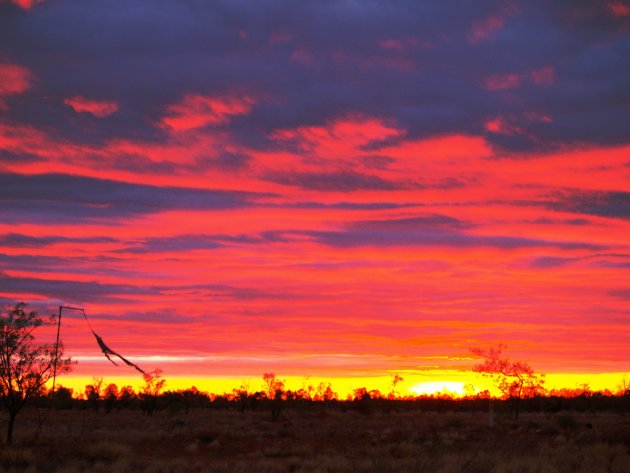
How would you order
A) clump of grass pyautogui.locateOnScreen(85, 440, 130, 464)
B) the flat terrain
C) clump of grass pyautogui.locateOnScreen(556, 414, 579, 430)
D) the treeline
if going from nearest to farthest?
the flat terrain < clump of grass pyautogui.locateOnScreen(85, 440, 130, 464) < clump of grass pyautogui.locateOnScreen(556, 414, 579, 430) < the treeline

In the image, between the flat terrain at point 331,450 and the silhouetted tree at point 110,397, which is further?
the silhouetted tree at point 110,397

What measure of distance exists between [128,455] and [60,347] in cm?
705

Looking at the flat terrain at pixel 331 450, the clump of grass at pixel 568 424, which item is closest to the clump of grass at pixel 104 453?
the flat terrain at pixel 331 450

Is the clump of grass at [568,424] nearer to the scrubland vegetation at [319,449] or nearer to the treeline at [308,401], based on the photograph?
the scrubland vegetation at [319,449]

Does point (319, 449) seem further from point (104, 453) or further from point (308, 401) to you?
point (308, 401)

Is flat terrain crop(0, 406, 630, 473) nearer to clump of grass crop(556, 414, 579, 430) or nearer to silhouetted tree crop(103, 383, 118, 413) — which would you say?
clump of grass crop(556, 414, 579, 430)

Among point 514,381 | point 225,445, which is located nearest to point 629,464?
point 225,445

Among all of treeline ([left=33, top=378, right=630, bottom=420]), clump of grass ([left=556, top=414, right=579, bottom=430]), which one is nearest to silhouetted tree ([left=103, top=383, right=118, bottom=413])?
treeline ([left=33, top=378, right=630, bottom=420])

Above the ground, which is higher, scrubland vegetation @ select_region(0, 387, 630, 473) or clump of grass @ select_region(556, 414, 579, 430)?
clump of grass @ select_region(556, 414, 579, 430)

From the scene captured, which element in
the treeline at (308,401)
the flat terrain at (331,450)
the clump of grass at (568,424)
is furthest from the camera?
the treeline at (308,401)

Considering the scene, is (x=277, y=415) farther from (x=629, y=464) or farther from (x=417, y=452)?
(x=629, y=464)

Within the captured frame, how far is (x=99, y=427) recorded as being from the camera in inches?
2271

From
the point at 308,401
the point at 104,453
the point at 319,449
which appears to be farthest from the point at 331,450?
the point at 308,401

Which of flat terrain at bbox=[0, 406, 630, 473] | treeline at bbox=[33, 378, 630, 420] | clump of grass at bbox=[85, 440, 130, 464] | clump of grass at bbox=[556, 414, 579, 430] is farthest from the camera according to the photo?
treeline at bbox=[33, 378, 630, 420]
